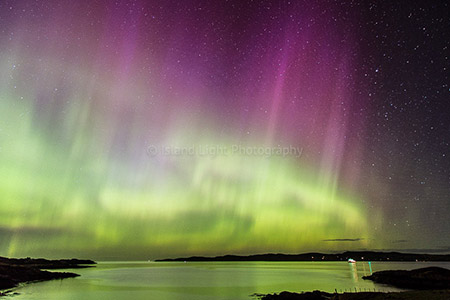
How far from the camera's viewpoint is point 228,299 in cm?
5041

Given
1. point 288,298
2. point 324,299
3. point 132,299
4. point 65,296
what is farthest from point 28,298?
point 324,299

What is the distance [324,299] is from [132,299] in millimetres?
Answer: 32196

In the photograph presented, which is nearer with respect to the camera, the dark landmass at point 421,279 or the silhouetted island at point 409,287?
the silhouetted island at point 409,287

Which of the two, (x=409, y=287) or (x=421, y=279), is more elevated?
(x=421, y=279)

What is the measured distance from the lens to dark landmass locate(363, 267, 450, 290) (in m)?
56.2

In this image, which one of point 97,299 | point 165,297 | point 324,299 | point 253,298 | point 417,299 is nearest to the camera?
point 417,299

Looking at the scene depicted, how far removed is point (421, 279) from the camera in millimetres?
64938

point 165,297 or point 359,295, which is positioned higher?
point 359,295

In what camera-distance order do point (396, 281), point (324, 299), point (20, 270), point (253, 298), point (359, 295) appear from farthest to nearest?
point (20, 270)
point (396, 281)
point (253, 298)
point (324, 299)
point (359, 295)

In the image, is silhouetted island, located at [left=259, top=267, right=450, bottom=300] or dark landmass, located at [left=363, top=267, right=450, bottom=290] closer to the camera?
silhouetted island, located at [left=259, top=267, right=450, bottom=300]

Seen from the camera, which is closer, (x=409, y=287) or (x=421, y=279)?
(x=409, y=287)

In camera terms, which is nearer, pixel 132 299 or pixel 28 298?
pixel 28 298

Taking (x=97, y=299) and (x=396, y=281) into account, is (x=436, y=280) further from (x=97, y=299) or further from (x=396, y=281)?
(x=97, y=299)

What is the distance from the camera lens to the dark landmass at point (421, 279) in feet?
185
